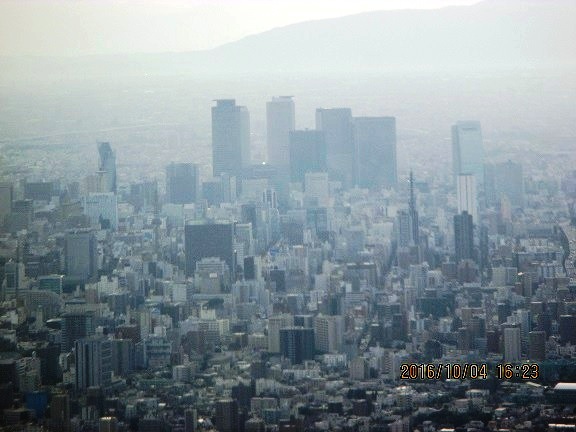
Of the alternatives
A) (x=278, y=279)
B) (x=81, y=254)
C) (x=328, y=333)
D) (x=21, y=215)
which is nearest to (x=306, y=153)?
(x=278, y=279)

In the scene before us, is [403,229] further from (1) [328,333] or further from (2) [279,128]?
(1) [328,333]

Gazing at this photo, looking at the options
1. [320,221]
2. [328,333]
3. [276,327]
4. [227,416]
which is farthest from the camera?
[320,221]

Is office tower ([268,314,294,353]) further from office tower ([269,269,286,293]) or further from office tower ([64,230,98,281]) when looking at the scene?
office tower ([64,230,98,281])

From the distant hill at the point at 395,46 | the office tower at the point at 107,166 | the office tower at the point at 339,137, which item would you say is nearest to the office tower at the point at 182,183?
the office tower at the point at 107,166

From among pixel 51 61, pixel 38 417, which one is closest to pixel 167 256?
pixel 51 61

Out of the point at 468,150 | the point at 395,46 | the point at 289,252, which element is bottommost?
the point at 289,252

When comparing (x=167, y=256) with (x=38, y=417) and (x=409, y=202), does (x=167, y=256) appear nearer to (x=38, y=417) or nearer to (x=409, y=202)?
(x=409, y=202)

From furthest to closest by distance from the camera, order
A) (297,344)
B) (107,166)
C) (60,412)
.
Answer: (107,166)
(297,344)
(60,412)
